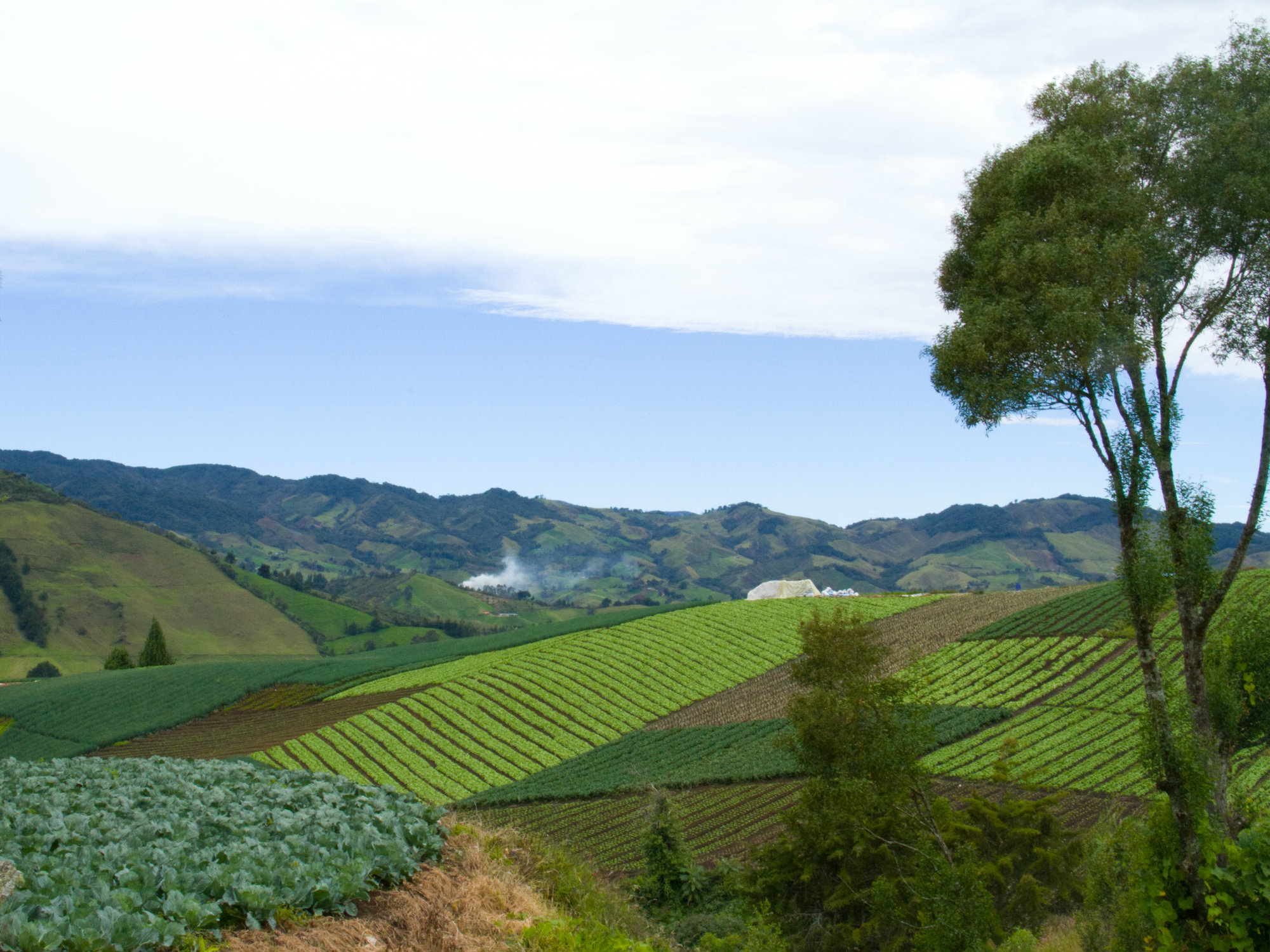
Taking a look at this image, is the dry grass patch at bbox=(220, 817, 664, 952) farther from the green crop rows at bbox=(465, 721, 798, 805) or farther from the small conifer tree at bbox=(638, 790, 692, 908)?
the green crop rows at bbox=(465, 721, 798, 805)

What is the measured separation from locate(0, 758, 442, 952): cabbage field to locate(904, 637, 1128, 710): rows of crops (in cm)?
4216

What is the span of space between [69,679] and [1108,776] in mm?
86896

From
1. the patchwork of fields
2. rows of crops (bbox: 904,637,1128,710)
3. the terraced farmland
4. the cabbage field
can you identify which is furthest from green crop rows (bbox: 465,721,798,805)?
the cabbage field

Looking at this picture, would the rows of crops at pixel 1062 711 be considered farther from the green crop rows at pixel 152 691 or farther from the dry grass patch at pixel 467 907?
→ the green crop rows at pixel 152 691

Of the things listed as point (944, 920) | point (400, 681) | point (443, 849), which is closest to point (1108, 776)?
point (944, 920)

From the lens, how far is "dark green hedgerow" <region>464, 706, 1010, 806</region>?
44188mm

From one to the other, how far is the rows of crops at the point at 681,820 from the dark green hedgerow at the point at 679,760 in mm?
856

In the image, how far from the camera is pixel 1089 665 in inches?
2186

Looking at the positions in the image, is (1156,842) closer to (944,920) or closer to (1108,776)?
(944,920)

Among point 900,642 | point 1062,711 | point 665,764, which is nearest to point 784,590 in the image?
point 900,642

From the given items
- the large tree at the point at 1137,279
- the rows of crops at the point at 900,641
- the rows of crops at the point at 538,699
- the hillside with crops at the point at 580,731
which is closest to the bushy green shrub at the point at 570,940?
the hillside with crops at the point at 580,731

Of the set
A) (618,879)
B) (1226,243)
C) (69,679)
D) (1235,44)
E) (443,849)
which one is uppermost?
(1235,44)

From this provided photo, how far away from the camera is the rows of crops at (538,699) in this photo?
167ft

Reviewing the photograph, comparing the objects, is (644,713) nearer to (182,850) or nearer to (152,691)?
(152,691)
